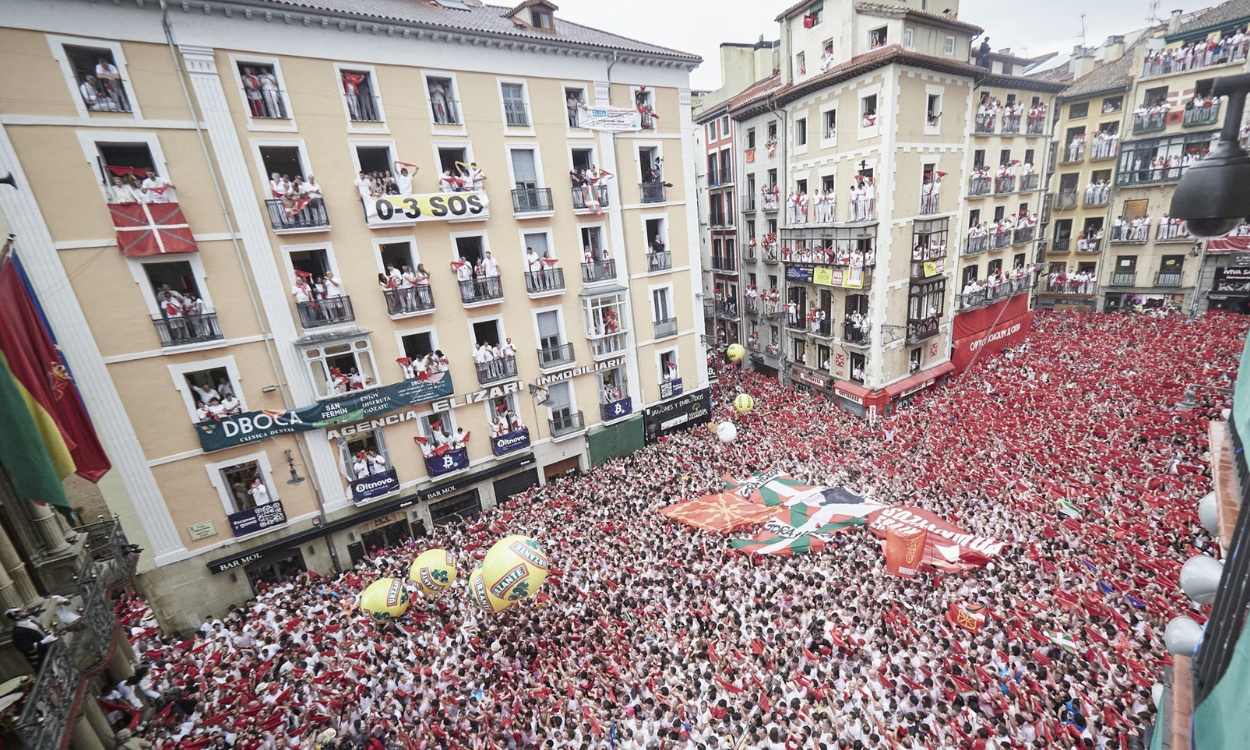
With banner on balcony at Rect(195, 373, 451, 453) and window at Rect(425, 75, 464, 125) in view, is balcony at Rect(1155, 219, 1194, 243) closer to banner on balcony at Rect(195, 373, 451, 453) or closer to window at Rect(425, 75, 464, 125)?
window at Rect(425, 75, 464, 125)

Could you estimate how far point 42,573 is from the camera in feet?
35.1

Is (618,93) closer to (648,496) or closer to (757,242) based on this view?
(757,242)

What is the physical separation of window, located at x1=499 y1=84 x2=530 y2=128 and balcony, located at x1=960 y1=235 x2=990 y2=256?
79.9 feet

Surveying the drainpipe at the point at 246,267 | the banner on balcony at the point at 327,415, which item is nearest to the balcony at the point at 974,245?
the banner on balcony at the point at 327,415

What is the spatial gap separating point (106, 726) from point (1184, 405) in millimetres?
34784

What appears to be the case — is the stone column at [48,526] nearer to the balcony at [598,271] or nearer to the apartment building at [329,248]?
the apartment building at [329,248]

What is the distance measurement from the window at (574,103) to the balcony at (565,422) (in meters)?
12.5

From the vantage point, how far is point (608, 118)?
21.4 m

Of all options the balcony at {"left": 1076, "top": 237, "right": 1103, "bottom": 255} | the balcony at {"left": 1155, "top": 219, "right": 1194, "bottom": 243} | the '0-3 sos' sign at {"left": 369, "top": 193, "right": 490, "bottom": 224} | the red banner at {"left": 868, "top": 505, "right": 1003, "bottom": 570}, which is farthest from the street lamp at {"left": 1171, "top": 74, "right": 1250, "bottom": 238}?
Answer: the balcony at {"left": 1076, "top": 237, "right": 1103, "bottom": 255}

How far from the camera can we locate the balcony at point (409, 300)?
1878 cm

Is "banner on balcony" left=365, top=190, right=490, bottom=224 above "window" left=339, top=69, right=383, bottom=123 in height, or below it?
below

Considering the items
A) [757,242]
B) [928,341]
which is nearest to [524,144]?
[757,242]

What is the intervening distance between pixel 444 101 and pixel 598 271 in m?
8.77

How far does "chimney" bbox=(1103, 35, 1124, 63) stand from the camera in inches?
1416
